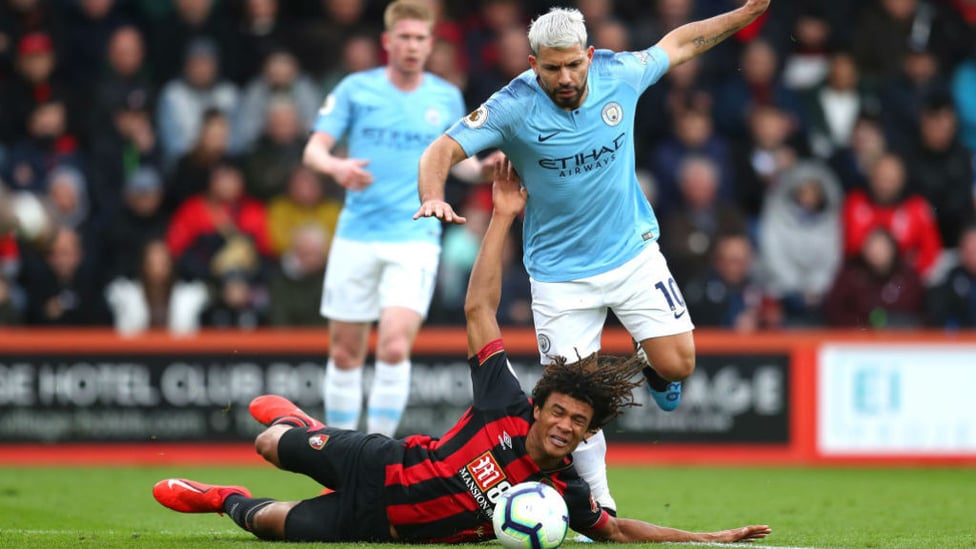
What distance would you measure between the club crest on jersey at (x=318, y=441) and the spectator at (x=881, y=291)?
26.7 feet

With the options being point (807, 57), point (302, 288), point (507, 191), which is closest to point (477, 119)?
point (507, 191)

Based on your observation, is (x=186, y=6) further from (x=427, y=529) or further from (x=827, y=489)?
(x=427, y=529)

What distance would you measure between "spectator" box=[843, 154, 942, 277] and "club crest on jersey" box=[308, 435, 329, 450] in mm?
8727

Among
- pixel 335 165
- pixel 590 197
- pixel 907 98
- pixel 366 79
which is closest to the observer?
pixel 590 197

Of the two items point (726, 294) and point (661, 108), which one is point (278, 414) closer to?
point (726, 294)

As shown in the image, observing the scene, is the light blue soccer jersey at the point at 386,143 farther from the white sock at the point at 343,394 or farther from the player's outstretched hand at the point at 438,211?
the player's outstretched hand at the point at 438,211

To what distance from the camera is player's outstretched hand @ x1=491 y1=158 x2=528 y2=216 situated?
785 cm

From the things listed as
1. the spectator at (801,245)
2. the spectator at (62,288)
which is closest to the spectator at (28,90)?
the spectator at (62,288)

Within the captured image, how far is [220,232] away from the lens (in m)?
14.9

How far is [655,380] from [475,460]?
5.78ft

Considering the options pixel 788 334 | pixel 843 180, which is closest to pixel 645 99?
pixel 843 180

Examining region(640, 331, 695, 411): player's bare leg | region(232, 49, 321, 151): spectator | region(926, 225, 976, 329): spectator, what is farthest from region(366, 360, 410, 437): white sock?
region(926, 225, 976, 329): spectator

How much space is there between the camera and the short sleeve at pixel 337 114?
413 inches

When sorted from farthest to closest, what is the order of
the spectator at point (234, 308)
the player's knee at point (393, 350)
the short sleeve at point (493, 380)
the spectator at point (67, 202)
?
the spectator at point (67, 202) < the spectator at point (234, 308) < the player's knee at point (393, 350) < the short sleeve at point (493, 380)
